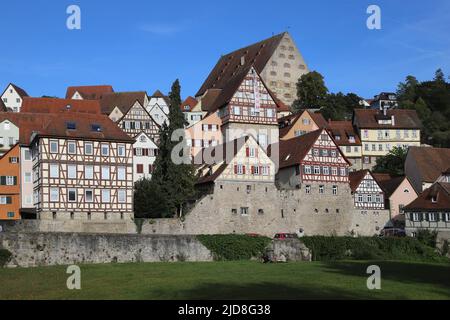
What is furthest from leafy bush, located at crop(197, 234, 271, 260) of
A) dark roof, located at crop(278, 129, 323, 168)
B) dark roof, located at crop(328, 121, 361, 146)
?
dark roof, located at crop(328, 121, 361, 146)

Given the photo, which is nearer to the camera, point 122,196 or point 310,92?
point 122,196

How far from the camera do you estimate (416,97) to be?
130250 mm

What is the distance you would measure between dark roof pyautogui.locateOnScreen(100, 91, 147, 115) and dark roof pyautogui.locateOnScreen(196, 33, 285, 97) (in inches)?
533

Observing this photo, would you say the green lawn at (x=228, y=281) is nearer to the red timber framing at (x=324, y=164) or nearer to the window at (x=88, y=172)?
the window at (x=88, y=172)

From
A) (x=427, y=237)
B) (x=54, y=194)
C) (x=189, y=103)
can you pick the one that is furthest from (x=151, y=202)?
(x=189, y=103)

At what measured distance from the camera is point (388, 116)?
320 feet

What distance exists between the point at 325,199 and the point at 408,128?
32293 millimetres

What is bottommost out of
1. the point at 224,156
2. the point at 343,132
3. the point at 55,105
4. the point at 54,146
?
the point at 224,156

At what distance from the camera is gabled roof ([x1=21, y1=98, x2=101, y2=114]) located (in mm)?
87312

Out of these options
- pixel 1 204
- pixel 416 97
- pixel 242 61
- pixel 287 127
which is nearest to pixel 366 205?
pixel 287 127

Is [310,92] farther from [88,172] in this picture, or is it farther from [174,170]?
[88,172]

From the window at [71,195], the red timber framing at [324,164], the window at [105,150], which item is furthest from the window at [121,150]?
the red timber framing at [324,164]

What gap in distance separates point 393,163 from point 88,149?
41.8m
